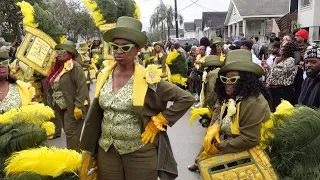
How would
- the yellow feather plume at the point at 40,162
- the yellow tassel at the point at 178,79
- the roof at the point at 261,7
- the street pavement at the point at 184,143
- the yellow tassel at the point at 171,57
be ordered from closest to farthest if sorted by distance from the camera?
the yellow feather plume at the point at 40,162 < the street pavement at the point at 184,143 < the yellow tassel at the point at 171,57 < the yellow tassel at the point at 178,79 < the roof at the point at 261,7

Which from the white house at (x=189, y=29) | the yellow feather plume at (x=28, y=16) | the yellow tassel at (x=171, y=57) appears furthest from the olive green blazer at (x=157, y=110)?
the white house at (x=189, y=29)

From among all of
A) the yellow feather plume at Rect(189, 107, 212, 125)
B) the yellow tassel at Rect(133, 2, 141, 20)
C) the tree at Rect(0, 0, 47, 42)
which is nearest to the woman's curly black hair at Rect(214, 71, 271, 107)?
the yellow feather plume at Rect(189, 107, 212, 125)

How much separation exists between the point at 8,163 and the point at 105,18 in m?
3.54

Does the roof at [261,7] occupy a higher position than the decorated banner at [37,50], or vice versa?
the roof at [261,7]

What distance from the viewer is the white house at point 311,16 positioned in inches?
587

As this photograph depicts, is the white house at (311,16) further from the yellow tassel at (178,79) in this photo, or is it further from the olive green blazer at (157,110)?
the olive green blazer at (157,110)

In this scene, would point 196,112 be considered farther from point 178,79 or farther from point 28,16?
point 178,79

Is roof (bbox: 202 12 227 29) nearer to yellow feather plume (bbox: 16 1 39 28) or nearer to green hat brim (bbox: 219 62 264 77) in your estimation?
yellow feather plume (bbox: 16 1 39 28)

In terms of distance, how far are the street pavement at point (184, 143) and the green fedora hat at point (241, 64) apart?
2226 millimetres

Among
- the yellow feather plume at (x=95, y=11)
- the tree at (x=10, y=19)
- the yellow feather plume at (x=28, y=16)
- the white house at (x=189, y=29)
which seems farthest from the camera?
the white house at (x=189, y=29)

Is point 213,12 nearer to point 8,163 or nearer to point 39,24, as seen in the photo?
point 39,24

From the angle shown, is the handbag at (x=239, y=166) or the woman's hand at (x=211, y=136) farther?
the woman's hand at (x=211, y=136)

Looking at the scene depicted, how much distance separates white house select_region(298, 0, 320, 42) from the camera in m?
14.9

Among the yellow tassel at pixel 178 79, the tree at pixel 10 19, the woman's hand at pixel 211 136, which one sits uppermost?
the tree at pixel 10 19
